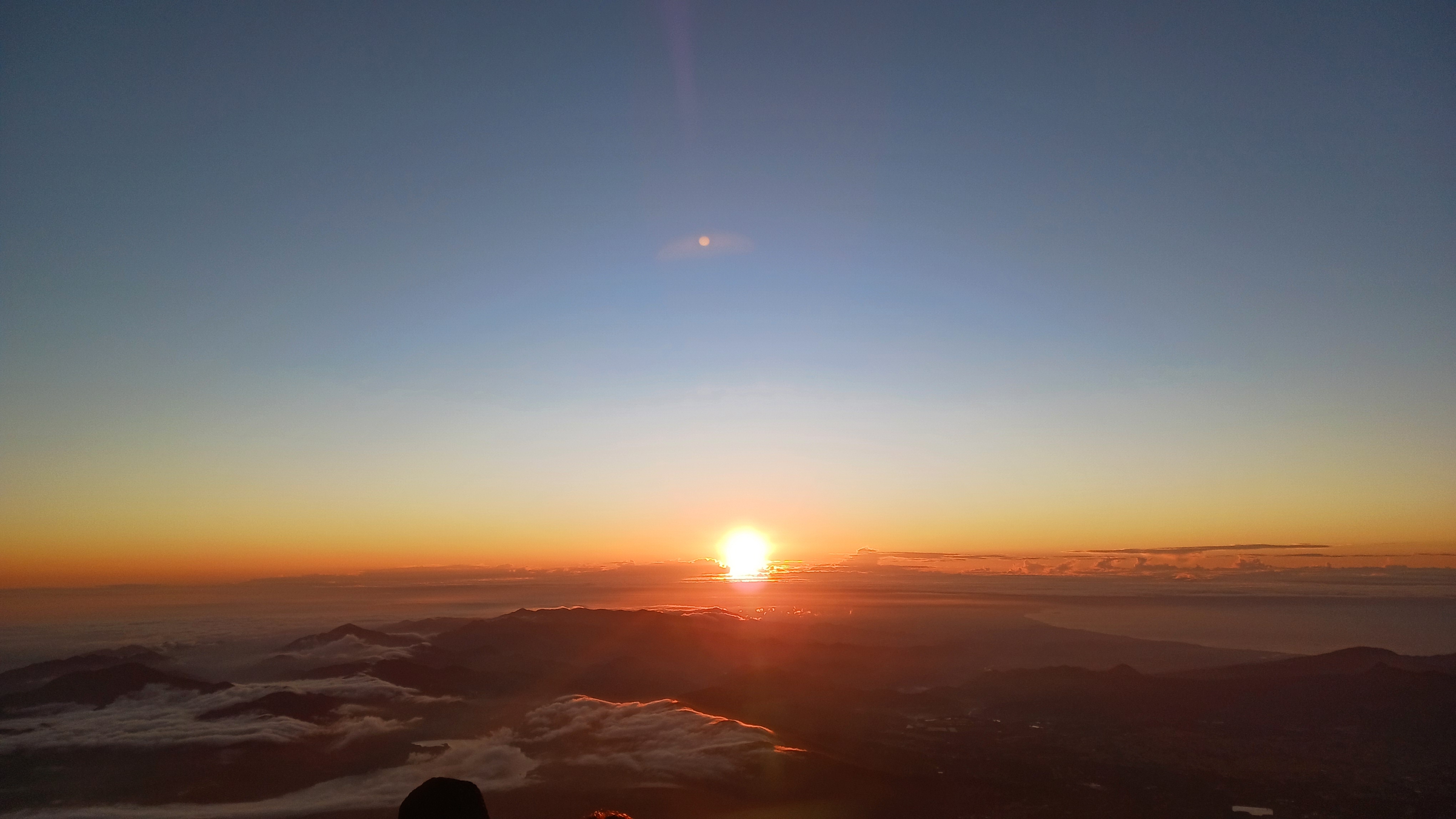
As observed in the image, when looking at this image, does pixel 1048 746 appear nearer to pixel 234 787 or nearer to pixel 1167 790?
pixel 1167 790

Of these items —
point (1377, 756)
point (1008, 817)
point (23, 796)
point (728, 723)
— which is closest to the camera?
point (1008, 817)

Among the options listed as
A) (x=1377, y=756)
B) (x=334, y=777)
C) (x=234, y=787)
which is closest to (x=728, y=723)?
(x=334, y=777)

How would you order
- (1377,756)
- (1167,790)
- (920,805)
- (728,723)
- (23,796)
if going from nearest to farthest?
(920,805), (1167,790), (23,796), (1377,756), (728,723)

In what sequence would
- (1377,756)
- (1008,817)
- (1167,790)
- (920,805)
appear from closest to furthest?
(1008,817), (920,805), (1167,790), (1377,756)

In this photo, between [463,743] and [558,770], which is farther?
[463,743]

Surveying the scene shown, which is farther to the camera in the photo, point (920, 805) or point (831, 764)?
point (831, 764)

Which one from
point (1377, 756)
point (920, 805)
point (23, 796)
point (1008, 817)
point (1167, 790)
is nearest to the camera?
point (1008, 817)

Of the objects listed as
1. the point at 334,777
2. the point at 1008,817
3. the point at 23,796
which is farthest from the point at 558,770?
the point at 23,796

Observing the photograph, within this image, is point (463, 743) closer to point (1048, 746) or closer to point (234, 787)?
point (234, 787)

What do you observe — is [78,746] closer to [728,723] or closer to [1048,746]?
[728,723]
